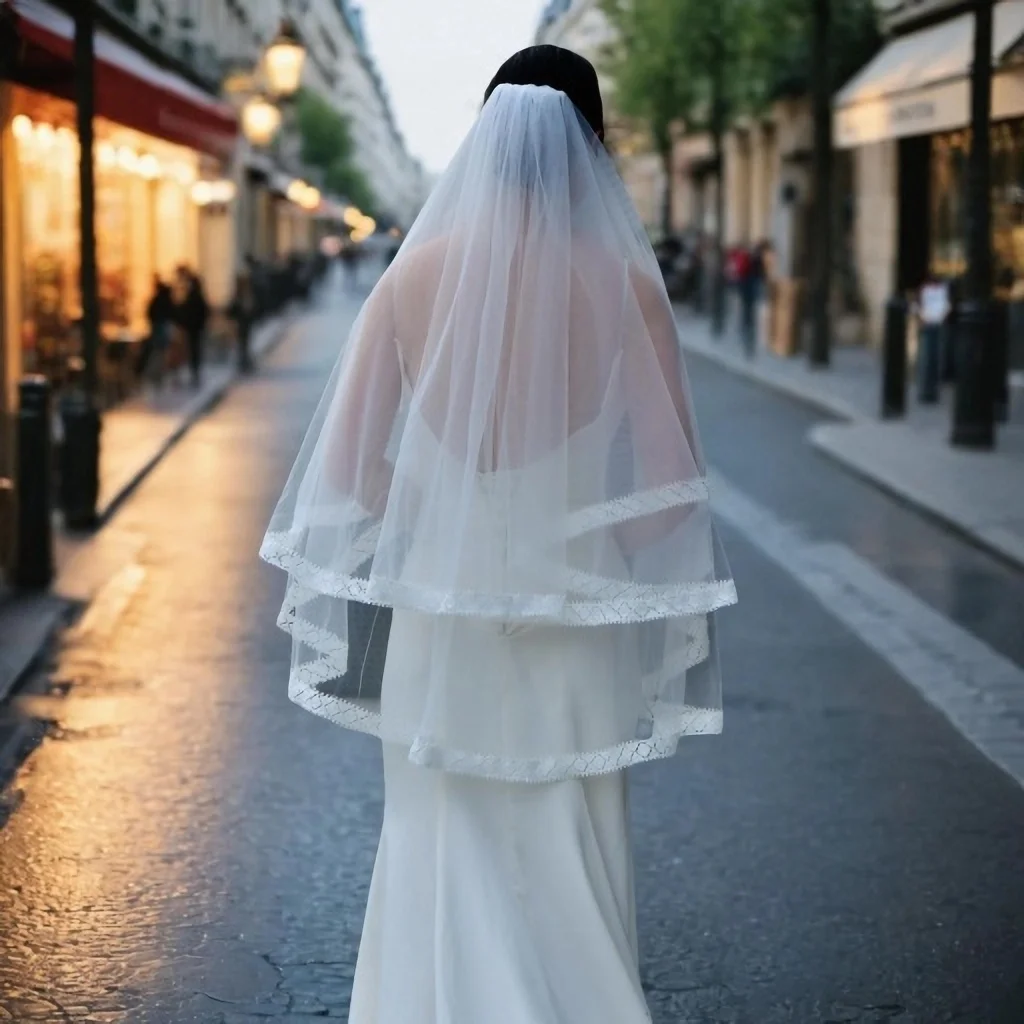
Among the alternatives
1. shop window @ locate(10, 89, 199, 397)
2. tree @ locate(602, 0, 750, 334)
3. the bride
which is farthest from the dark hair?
tree @ locate(602, 0, 750, 334)

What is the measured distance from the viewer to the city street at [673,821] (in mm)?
4652

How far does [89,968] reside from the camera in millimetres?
4703

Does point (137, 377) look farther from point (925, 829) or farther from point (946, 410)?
point (925, 829)

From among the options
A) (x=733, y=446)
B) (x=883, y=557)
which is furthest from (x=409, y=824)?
(x=733, y=446)

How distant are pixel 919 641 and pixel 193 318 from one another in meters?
17.4

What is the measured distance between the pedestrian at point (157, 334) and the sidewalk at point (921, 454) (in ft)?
23.1

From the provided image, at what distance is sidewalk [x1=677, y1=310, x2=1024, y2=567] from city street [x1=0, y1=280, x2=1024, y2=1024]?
158 centimetres

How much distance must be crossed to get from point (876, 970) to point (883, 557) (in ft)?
22.4

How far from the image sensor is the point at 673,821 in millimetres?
6047

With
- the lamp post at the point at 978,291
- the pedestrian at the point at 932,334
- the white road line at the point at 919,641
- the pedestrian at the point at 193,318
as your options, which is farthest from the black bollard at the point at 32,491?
the pedestrian at the point at 193,318

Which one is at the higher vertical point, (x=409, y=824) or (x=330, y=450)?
(x=330, y=450)

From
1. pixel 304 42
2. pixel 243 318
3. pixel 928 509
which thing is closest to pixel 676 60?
pixel 243 318

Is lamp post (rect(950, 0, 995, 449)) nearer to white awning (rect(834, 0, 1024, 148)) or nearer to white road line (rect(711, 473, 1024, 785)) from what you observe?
white awning (rect(834, 0, 1024, 148))

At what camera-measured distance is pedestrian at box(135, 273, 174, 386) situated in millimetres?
23891
